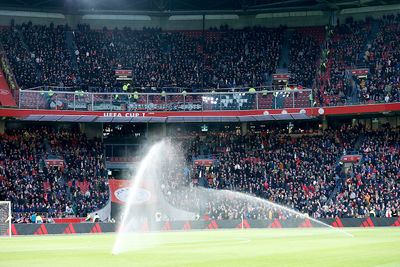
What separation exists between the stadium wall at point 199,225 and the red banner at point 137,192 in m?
9.99

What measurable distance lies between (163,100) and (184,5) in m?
18.3

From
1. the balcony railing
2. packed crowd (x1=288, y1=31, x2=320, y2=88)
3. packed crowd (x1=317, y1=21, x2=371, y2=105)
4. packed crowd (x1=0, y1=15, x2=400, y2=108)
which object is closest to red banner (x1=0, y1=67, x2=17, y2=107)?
the balcony railing

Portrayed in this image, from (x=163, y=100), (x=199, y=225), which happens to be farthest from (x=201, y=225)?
(x=163, y=100)

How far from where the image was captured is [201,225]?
49.9 meters

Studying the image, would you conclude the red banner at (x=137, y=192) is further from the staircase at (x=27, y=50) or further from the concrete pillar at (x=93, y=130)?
the staircase at (x=27, y=50)

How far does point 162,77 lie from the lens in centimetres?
7100

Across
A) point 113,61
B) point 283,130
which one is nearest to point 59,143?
point 113,61

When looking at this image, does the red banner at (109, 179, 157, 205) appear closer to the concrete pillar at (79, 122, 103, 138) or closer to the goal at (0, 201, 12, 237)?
the concrete pillar at (79, 122, 103, 138)

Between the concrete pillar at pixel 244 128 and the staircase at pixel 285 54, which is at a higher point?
→ the staircase at pixel 285 54

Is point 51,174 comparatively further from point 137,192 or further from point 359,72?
point 359,72

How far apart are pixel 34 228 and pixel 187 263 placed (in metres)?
30.7

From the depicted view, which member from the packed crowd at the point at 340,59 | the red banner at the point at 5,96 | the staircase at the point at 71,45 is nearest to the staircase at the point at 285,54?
the packed crowd at the point at 340,59

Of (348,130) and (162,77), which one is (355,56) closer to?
(348,130)

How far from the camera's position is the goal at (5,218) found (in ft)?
149
